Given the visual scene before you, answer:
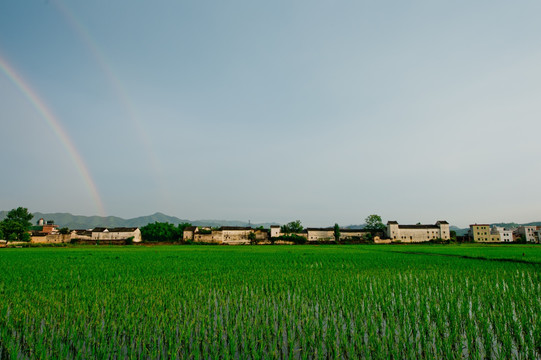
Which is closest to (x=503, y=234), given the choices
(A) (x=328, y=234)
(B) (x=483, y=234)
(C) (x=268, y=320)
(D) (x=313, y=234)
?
(B) (x=483, y=234)

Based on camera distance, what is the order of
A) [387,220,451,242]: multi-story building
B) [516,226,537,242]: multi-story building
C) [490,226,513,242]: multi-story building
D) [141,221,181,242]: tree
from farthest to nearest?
[490,226,513,242]: multi-story building, [516,226,537,242]: multi-story building, [387,220,451,242]: multi-story building, [141,221,181,242]: tree

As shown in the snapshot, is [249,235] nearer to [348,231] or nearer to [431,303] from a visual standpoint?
[348,231]

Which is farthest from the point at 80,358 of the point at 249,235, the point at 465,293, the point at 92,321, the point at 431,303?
the point at 249,235

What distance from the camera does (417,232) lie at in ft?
307

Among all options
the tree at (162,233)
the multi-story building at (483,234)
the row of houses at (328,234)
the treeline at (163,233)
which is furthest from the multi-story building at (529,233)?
the tree at (162,233)

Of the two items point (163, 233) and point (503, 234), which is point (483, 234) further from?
point (163, 233)

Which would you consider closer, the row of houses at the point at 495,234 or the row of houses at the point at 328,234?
the row of houses at the point at 328,234

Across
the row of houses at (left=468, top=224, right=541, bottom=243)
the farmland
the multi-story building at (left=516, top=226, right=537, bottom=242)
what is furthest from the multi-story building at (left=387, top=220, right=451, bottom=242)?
the farmland

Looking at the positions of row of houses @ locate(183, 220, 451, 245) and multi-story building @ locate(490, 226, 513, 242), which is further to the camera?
multi-story building @ locate(490, 226, 513, 242)

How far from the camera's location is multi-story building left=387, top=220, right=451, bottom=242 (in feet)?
300

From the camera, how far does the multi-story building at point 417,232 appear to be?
300ft

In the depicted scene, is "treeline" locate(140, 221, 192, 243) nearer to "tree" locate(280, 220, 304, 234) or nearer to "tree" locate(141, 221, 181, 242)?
"tree" locate(141, 221, 181, 242)

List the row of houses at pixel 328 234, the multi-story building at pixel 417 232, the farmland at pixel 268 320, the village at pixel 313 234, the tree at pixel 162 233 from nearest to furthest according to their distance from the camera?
the farmland at pixel 268 320
the village at pixel 313 234
the tree at pixel 162 233
the row of houses at pixel 328 234
the multi-story building at pixel 417 232

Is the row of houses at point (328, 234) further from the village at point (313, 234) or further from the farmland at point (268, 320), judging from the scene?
the farmland at point (268, 320)
